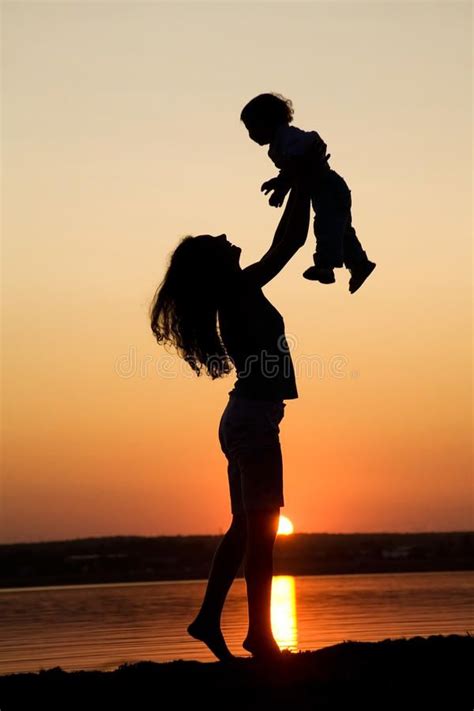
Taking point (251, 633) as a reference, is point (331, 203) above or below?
above

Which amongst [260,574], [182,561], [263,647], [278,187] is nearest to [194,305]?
[278,187]

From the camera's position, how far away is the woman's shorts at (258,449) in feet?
19.8

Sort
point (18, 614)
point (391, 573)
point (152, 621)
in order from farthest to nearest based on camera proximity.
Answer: point (391, 573) → point (18, 614) → point (152, 621)

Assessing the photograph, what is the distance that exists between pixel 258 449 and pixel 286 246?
3.78ft

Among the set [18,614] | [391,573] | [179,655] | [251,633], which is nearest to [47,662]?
[179,655]

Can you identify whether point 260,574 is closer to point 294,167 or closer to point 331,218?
point 331,218

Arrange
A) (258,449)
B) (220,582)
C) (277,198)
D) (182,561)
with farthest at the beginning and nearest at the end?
(182,561), (277,198), (220,582), (258,449)

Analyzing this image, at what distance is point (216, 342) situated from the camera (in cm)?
632

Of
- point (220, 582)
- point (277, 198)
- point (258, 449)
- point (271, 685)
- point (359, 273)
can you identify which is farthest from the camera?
point (359, 273)

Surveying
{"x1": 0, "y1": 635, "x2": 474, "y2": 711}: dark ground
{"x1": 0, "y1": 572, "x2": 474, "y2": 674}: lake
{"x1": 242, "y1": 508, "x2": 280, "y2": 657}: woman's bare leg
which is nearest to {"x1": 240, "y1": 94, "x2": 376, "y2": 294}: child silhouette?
{"x1": 242, "y1": 508, "x2": 280, "y2": 657}: woman's bare leg

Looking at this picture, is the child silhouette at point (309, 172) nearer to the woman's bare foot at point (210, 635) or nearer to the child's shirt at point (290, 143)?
the child's shirt at point (290, 143)

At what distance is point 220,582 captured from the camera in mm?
6383

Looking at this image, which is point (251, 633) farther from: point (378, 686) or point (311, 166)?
point (311, 166)

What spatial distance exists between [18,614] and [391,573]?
5223 centimetres
